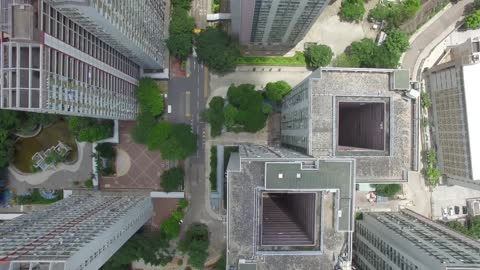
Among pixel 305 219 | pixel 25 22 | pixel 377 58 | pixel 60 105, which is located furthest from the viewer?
pixel 377 58

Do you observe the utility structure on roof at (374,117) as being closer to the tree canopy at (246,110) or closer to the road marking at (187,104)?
the tree canopy at (246,110)

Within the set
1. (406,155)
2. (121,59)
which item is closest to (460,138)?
(406,155)

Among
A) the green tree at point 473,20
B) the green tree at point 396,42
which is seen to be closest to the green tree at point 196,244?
the green tree at point 396,42

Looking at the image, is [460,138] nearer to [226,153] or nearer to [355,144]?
[355,144]

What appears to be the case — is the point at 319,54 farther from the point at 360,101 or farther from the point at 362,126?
the point at 360,101

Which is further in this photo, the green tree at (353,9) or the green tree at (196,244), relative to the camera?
the green tree at (353,9)

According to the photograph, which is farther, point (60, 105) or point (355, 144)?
point (355, 144)

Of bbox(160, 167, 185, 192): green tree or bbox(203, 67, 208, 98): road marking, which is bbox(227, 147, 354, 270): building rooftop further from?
bbox(203, 67, 208, 98): road marking
